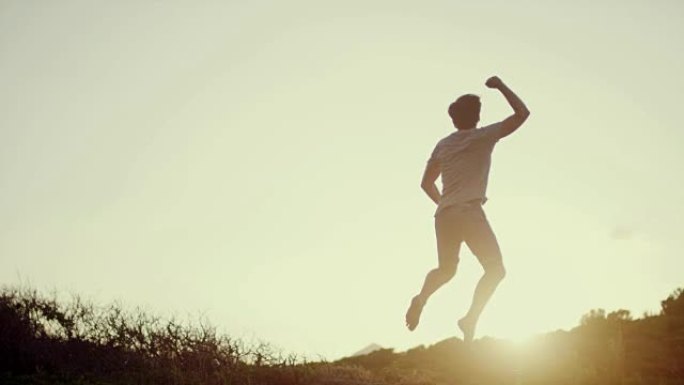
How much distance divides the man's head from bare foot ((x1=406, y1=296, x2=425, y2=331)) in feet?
5.54

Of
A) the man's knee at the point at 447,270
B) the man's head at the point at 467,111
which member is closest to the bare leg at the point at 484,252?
the man's knee at the point at 447,270

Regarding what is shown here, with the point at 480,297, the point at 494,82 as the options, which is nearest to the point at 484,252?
the point at 480,297

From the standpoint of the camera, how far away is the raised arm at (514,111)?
5.60 metres

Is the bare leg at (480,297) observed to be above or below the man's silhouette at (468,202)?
below

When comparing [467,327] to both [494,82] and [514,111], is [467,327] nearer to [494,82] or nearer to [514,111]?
[514,111]

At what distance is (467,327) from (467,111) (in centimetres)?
198

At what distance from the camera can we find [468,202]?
5.62 meters

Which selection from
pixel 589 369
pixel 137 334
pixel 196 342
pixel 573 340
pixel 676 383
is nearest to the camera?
pixel 676 383

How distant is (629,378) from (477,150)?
4.68 m

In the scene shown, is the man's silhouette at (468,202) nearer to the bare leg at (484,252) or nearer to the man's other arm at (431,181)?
the bare leg at (484,252)

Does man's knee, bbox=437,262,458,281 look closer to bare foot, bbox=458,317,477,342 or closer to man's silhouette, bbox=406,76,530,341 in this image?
man's silhouette, bbox=406,76,530,341

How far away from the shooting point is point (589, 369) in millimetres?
8938

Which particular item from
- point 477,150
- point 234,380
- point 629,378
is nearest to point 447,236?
point 477,150

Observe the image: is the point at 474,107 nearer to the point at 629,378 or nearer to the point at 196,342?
the point at 629,378
